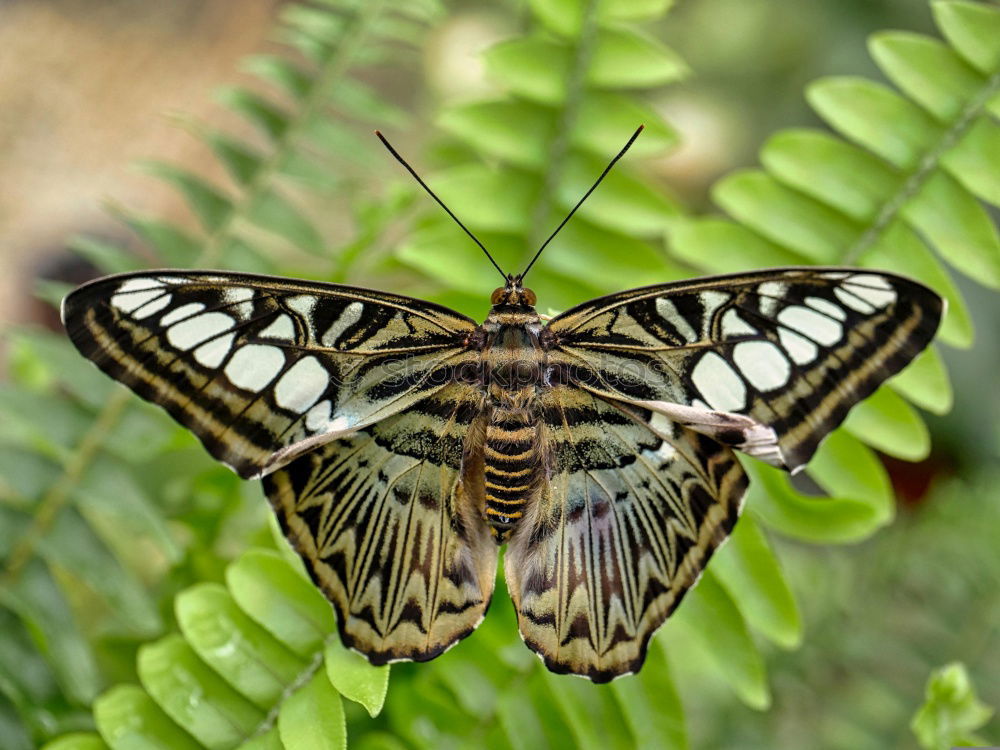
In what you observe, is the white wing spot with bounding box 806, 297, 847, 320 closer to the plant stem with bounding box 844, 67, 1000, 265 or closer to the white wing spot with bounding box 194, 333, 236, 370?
the plant stem with bounding box 844, 67, 1000, 265

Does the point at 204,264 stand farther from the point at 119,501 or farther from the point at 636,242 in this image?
the point at 636,242

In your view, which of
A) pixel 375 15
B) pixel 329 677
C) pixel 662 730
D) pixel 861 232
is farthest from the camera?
pixel 375 15

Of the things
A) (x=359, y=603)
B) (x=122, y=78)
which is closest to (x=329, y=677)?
(x=359, y=603)

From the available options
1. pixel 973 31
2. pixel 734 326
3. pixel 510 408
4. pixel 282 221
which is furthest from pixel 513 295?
pixel 973 31

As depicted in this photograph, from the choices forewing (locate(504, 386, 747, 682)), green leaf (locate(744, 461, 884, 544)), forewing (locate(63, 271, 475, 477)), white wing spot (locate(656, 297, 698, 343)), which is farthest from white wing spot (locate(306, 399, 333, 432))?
green leaf (locate(744, 461, 884, 544))

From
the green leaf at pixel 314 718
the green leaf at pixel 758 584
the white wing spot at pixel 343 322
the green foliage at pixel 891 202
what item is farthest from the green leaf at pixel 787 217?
the green leaf at pixel 314 718

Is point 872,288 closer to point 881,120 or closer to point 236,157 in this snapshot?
point 881,120
